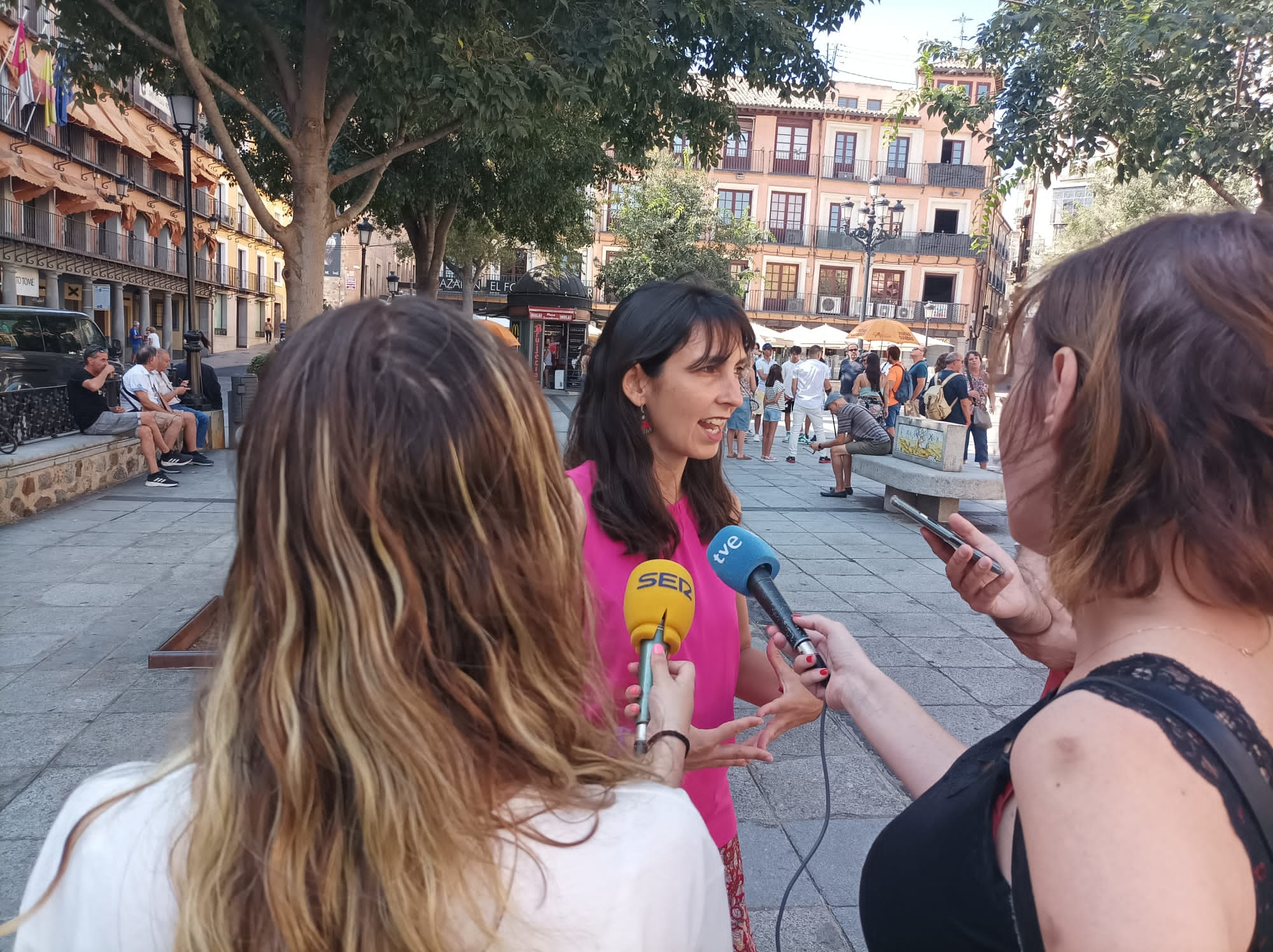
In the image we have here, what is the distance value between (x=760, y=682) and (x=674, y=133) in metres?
8.07

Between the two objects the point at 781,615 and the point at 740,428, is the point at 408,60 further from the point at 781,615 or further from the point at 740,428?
the point at 740,428

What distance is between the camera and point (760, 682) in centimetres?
201

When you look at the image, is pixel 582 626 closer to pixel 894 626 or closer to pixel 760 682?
pixel 760 682

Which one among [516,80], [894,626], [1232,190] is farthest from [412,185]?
[1232,190]

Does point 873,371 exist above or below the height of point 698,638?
above

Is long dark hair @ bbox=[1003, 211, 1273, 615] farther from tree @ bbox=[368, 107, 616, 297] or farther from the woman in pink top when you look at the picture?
tree @ bbox=[368, 107, 616, 297]

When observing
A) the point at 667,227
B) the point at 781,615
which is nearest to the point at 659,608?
the point at 781,615

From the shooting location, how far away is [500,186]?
1370 centimetres

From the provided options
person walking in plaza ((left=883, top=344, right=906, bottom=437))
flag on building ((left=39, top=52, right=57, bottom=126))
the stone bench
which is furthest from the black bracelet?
flag on building ((left=39, top=52, right=57, bottom=126))

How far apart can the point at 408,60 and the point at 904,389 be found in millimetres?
10000

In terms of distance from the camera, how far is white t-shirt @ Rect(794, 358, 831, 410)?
13.5 m

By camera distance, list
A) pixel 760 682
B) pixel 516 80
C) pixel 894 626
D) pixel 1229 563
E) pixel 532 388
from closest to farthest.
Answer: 1. pixel 1229 563
2. pixel 532 388
3. pixel 760 682
4. pixel 894 626
5. pixel 516 80

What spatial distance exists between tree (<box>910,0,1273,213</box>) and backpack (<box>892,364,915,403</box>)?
507cm

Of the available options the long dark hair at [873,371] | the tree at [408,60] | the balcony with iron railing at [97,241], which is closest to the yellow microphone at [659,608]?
the tree at [408,60]
